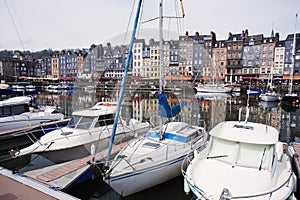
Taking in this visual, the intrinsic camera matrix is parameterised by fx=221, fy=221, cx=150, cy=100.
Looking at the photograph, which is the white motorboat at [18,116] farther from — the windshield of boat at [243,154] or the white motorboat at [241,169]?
the windshield of boat at [243,154]

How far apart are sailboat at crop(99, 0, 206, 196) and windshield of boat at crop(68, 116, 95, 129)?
133 inches

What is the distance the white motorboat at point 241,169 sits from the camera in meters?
5.59

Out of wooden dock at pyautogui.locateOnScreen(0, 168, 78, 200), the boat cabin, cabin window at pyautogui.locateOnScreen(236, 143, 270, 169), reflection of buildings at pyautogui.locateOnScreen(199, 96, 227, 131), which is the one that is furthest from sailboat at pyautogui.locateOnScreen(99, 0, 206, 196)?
the boat cabin

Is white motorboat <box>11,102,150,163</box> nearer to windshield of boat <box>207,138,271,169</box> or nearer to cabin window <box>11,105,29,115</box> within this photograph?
windshield of boat <box>207,138,271,169</box>

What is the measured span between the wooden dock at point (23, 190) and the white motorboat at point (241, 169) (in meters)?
3.62

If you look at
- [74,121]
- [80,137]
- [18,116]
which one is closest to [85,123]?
[74,121]

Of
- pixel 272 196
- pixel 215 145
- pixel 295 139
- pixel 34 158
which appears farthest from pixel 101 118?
pixel 295 139

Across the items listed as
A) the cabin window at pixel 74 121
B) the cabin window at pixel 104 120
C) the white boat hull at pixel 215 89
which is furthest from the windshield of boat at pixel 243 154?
the white boat hull at pixel 215 89

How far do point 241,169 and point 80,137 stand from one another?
7.27 meters

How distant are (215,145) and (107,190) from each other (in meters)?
4.39

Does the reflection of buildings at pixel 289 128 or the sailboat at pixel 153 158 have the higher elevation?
the sailboat at pixel 153 158

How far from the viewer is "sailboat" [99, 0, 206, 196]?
685 cm

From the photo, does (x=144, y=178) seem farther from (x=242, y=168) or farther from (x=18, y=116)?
(x=18, y=116)

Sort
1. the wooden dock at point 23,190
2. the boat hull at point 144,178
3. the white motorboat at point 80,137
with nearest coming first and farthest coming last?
the wooden dock at point 23,190
the boat hull at point 144,178
the white motorboat at point 80,137
